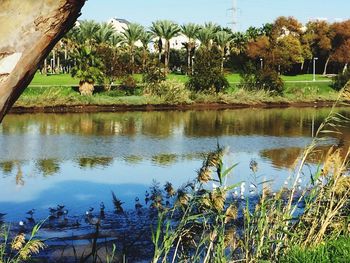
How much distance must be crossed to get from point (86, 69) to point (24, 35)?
111ft

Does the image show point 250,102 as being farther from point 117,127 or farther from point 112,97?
point 117,127

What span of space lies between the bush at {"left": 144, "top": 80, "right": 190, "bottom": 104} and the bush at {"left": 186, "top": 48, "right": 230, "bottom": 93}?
1324 mm

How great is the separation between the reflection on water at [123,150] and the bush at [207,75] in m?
5.07

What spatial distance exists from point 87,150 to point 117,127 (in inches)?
265

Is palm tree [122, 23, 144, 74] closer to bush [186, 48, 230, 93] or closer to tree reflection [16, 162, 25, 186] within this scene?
bush [186, 48, 230, 93]

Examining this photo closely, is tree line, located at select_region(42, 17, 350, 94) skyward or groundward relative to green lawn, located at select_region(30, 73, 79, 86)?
skyward

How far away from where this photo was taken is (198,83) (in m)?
36.9

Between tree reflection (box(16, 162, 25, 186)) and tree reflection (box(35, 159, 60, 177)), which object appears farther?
tree reflection (box(35, 159, 60, 177))

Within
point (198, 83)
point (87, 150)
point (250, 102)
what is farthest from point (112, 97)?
point (87, 150)

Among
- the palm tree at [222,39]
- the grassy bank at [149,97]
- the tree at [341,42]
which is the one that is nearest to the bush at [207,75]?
the grassy bank at [149,97]

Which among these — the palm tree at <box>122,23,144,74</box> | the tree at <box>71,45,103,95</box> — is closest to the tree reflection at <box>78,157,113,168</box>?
the tree at <box>71,45,103,95</box>

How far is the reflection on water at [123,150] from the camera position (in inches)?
469

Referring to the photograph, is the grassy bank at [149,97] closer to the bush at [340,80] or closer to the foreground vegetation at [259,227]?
the bush at [340,80]

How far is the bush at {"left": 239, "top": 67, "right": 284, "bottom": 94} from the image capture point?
39.2 meters
